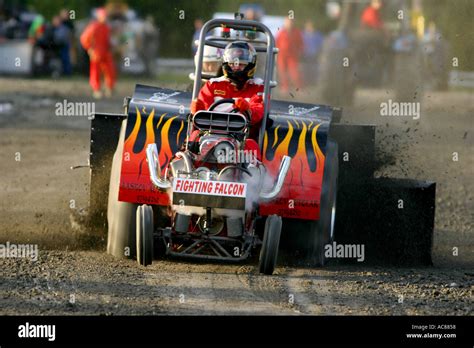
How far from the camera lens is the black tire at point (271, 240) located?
28.2 feet

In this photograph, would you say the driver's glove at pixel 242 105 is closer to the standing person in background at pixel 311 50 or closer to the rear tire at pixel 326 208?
the rear tire at pixel 326 208

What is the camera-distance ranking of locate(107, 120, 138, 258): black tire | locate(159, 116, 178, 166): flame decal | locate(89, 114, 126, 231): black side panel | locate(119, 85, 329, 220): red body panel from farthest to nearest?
locate(89, 114, 126, 231): black side panel < locate(159, 116, 178, 166): flame decal < locate(107, 120, 138, 258): black tire < locate(119, 85, 329, 220): red body panel

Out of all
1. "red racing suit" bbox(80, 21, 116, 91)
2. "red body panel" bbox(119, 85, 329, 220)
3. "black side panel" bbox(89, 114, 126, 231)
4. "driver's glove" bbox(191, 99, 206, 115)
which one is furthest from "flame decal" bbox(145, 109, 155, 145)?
"red racing suit" bbox(80, 21, 116, 91)

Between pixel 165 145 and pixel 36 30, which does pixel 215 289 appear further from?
pixel 36 30

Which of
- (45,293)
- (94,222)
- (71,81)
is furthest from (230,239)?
(71,81)

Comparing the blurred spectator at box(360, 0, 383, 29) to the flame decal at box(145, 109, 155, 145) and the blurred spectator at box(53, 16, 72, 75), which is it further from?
the flame decal at box(145, 109, 155, 145)

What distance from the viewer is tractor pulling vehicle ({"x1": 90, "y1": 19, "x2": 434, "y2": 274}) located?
342 inches

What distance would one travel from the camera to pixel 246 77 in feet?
32.2

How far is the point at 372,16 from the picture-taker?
25734 millimetres

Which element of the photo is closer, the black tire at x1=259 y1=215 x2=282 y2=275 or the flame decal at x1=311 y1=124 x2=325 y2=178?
the black tire at x1=259 y1=215 x2=282 y2=275

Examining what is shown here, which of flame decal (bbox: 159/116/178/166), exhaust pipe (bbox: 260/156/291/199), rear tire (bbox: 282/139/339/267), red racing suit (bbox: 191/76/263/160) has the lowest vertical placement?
rear tire (bbox: 282/139/339/267)

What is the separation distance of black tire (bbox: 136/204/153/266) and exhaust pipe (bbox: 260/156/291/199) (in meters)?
0.88
